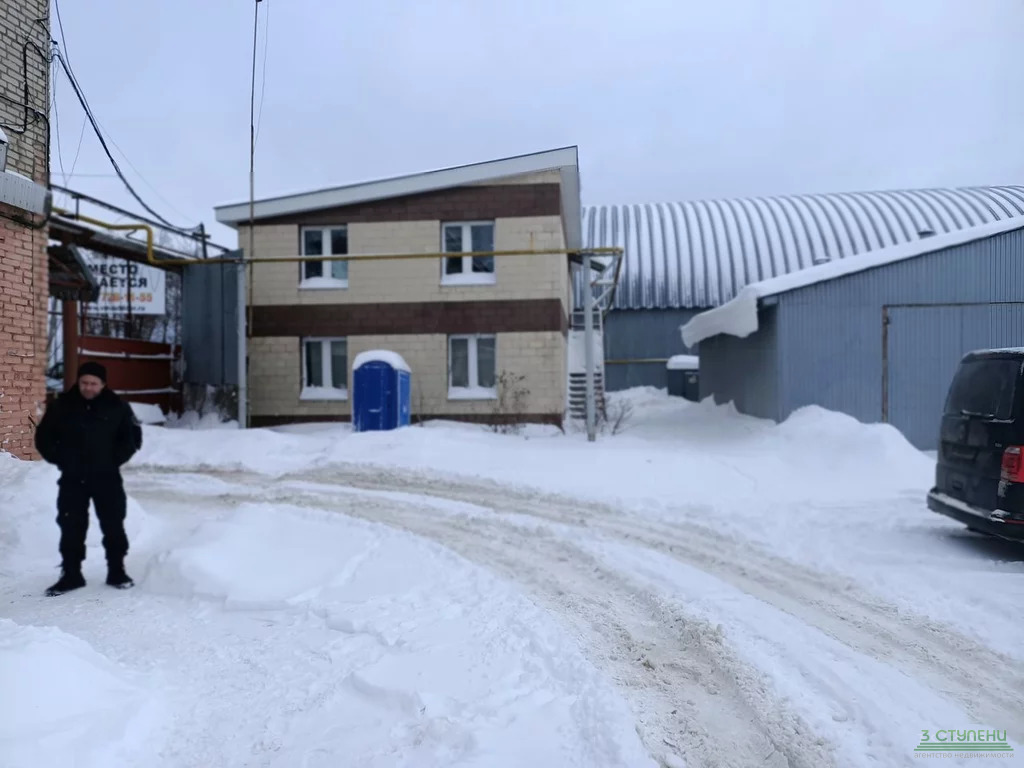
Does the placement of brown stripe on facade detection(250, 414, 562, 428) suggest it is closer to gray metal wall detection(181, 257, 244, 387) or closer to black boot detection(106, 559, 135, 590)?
gray metal wall detection(181, 257, 244, 387)

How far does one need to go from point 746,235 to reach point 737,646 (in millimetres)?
30974

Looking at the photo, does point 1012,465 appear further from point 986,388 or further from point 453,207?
point 453,207

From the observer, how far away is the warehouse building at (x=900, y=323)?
41.6 ft

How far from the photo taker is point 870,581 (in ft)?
18.5

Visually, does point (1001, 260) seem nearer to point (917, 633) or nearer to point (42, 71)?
point (917, 633)

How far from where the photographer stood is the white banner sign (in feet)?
80.3

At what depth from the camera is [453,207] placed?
16.5m

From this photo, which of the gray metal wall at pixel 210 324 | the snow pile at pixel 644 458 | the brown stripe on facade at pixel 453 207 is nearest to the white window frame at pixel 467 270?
the brown stripe on facade at pixel 453 207

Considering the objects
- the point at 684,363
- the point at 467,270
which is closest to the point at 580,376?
the point at 467,270

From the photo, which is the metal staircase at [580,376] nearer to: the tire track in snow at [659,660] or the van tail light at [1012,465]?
the tire track in snow at [659,660]

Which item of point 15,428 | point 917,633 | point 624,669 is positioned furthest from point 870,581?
point 15,428

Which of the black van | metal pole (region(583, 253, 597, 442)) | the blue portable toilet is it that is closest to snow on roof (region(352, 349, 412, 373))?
the blue portable toilet

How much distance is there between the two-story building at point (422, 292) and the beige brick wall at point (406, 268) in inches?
0.9

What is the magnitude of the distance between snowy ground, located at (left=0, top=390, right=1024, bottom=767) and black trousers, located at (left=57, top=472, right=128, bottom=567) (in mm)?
302
